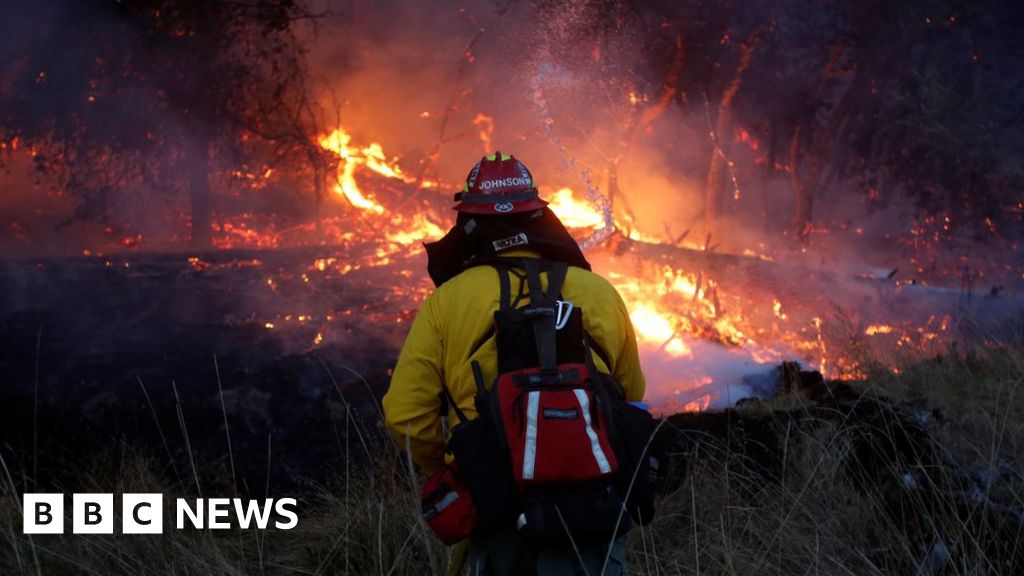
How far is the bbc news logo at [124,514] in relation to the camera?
3549 millimetres

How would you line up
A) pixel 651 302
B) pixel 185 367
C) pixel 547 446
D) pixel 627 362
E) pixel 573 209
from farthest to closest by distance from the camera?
pixel 573 209, pixel 651 302, pixel 185 367, pixel 627 362, pixel 547 446

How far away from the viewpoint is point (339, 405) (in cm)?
600

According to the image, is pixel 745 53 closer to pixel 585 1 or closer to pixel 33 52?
pixel 585 1

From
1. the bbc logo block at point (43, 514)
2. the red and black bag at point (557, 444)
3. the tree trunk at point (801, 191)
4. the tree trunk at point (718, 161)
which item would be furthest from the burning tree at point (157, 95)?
the tree trunk at point (801, 191)

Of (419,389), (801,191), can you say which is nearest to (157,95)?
(419,389)

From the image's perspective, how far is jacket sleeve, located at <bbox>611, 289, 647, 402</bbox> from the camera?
2.83m

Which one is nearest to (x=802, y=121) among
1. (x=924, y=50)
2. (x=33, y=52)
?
(x=924, y=50)

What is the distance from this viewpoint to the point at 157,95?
421 inches

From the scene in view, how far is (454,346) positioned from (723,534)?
106 centimetres

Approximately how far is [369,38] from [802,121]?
8469 millimetres

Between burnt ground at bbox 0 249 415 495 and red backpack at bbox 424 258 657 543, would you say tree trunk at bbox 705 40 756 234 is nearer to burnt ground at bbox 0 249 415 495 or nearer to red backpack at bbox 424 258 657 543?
burnt ground at bbox 0 249 415 495

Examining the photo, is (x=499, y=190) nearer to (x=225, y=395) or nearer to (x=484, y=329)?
(x=484, y=329)

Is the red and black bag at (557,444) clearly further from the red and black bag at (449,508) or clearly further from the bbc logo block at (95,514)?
the bbc logo block at (95,514)

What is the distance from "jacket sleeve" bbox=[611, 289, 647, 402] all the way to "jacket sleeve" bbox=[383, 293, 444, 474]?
1.87 feet
